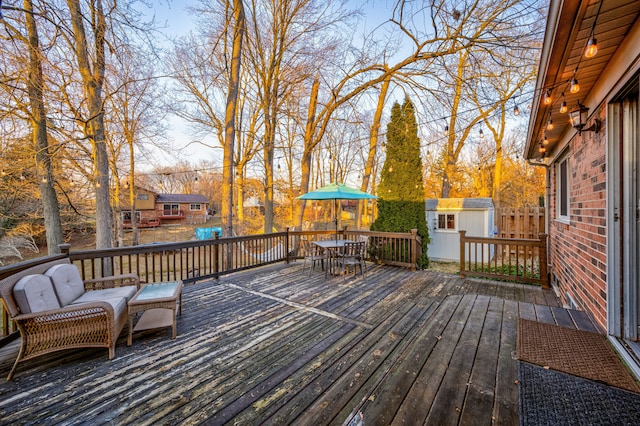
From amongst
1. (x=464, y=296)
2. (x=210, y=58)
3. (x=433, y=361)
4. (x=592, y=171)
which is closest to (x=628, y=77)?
(x=592, y=171)

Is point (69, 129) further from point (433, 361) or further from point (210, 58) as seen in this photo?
point (433, 361)

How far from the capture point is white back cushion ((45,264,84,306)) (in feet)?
9.00

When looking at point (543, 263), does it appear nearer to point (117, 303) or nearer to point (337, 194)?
point (337, 194)

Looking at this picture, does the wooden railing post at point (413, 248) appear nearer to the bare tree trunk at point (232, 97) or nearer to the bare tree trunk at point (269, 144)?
the bare tree trunk at point (269, 144)

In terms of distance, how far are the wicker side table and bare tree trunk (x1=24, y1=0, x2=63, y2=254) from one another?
13.7 feet

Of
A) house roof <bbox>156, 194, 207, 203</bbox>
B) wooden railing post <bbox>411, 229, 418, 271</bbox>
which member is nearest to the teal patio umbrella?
wooden railing post <bbox>411, 229, 418, 271</bbox>

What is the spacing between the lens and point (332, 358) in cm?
245

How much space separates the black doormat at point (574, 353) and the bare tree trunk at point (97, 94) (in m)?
7.77

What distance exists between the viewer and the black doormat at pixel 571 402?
1539 millimetres

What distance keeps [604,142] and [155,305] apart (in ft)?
15.4

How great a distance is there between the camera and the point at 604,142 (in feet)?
7.98

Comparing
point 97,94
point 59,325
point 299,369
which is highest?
point 97,94

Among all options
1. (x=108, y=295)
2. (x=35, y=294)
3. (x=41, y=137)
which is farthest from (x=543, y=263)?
(x=41, y=137)

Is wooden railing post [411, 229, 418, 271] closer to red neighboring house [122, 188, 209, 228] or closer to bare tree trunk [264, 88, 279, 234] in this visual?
bare tree trunk [264, 88, 279, 234]
